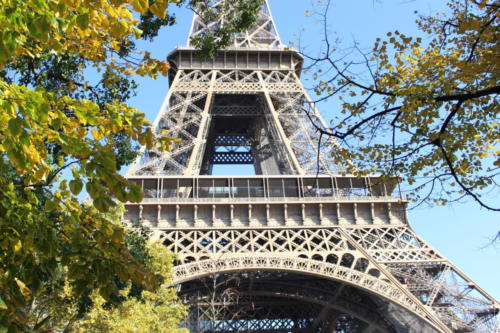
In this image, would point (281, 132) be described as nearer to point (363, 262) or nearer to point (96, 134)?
point (363, 262)

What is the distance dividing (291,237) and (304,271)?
251 cm

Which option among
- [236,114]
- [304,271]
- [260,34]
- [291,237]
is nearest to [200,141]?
[236,114]

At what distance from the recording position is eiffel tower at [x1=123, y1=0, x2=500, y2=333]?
71.8 feet

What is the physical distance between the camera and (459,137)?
8680mm

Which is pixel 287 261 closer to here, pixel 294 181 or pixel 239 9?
pixel 294 181

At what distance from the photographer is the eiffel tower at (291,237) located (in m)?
21.9

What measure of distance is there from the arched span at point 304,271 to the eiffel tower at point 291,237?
0.04 m

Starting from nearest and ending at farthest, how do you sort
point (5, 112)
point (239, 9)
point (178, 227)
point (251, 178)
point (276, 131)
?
1. point (5, 112)
2. point (239, 9)
3. point (178, 227)
4. point (251, 178)
5. point (276, 131)

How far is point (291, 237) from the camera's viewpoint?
79.5 ft

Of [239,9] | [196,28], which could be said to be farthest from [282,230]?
[196,28]

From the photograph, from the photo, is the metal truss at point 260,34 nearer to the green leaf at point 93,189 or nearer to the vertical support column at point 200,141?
the vertical support column at point 200,141

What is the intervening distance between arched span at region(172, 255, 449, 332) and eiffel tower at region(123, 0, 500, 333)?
1.8 inches

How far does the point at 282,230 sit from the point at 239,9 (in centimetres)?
1448

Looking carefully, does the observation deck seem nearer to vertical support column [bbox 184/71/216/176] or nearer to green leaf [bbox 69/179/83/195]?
vertical support column [bbox 184/71/216/176]
